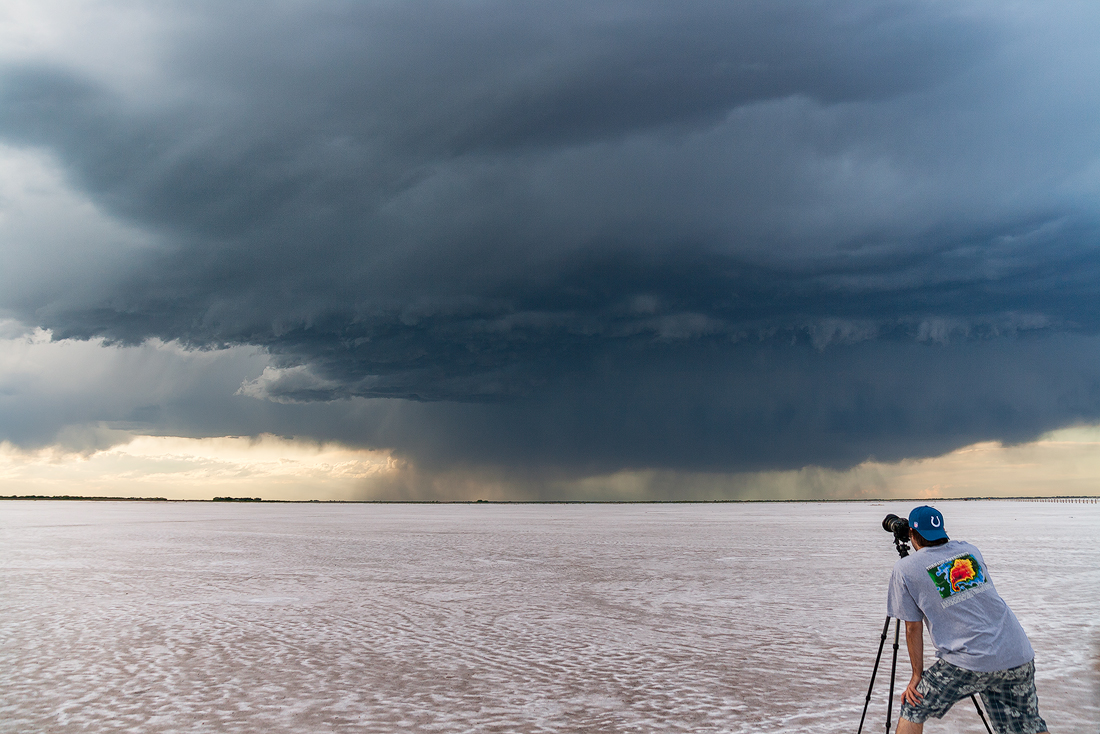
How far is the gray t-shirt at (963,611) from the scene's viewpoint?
220 inches

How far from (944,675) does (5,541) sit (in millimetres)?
45393

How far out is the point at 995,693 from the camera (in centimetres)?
570

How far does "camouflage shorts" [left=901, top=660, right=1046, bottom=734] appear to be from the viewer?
221 inches

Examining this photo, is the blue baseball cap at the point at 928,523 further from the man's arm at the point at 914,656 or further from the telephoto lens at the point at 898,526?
the man's arm at the point at 914,656

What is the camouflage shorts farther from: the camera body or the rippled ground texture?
the rippled ground texture

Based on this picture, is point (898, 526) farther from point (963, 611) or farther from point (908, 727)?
point (908, 727)

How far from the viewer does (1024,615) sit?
15523 millimetres

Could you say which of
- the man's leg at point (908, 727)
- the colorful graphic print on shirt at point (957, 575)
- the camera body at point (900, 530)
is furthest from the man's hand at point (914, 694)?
the camera body at point (900, 530)

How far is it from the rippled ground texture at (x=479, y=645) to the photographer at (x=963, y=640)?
2979 millimetres

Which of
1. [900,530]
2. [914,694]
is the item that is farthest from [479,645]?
[900,530]

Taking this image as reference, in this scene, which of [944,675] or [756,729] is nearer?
[944,675]

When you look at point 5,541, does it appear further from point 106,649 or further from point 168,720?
point 168,720

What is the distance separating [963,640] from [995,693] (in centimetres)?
51

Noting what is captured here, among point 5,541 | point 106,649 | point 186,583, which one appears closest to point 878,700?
point 106,649
